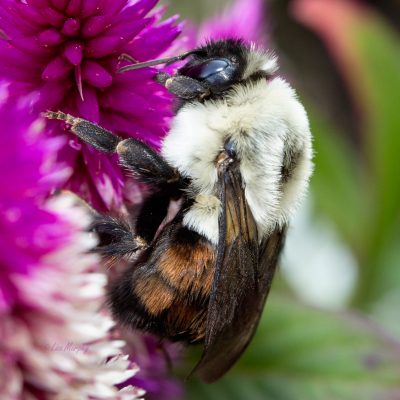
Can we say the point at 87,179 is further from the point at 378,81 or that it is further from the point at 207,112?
the point at 378,81

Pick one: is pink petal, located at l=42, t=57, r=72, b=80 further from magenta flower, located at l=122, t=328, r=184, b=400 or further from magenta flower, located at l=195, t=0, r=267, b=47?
magenta flower, located at l=195, t=0, r=267, b=47

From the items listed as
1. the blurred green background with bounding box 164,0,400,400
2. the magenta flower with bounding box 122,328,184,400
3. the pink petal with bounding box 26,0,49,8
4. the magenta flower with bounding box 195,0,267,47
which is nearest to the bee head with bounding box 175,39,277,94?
the pink petal with bounding box 26,0,49,8

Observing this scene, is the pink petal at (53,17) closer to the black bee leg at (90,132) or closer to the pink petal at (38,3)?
the pink petal at (38,3)

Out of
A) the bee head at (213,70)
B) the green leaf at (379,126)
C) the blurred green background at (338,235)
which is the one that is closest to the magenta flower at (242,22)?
the blurred green background at (338,235)

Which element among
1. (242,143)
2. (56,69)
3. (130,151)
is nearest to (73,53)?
(56,69)

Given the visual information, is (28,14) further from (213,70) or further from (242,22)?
(242,22)

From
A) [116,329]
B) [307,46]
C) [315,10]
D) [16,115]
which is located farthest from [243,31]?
[307,46]
